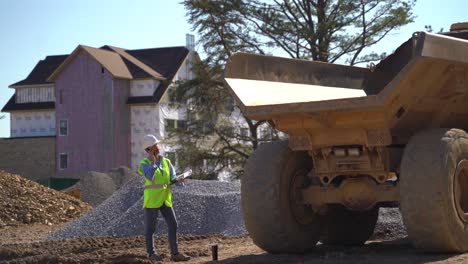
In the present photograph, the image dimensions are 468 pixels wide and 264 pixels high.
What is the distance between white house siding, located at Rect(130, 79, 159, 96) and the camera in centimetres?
5316

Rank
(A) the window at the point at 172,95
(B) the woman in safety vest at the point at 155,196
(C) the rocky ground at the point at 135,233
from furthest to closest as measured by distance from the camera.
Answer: (A) the window at the point at 172,95, (B) the woman in safety vest at the point at 155,196, (C) the rocky ground at the point at 135,233

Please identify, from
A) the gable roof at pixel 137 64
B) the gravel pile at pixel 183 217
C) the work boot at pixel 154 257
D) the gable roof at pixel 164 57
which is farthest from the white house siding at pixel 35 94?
the work boot at pixel 154 257

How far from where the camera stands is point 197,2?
30172mm

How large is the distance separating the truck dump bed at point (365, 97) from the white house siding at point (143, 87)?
43.5 m

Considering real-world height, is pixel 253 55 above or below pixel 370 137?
above

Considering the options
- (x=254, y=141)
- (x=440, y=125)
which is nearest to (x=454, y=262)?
(x=440, y=125)

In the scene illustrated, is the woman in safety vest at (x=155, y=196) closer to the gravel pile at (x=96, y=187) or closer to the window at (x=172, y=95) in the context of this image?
the gravel pile at (x=96, y=187)

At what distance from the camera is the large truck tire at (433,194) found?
779 cm

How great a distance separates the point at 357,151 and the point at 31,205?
38.8 ft

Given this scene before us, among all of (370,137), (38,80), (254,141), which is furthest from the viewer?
(38,80)

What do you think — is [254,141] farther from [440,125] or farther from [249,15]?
[440,125]

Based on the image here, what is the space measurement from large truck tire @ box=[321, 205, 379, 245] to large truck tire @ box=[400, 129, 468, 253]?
186 centimetres

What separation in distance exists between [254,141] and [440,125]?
2033cm

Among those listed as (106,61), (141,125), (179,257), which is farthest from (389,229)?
(106,61)
